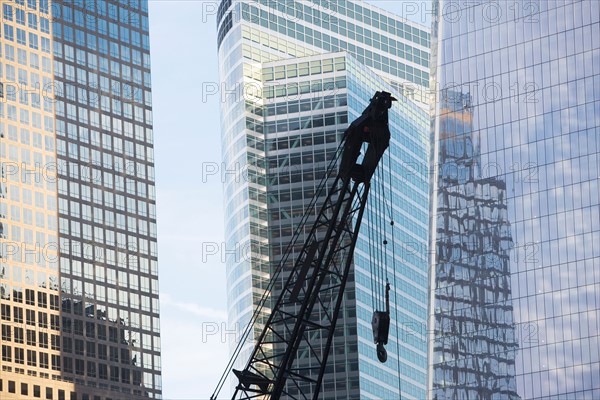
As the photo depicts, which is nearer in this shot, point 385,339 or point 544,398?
point 385,339

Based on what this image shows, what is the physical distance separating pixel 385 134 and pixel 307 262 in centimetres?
934

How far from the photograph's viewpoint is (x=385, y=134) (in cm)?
10244

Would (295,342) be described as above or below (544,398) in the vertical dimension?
below

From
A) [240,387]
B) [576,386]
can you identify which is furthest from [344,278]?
[576,386]

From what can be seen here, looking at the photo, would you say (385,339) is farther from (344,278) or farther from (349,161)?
(349,161)

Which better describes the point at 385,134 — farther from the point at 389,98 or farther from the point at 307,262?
the point at 307,262

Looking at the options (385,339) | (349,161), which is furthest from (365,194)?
(385,339)

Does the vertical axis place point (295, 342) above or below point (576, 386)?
below

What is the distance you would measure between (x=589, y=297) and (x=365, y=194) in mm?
101872

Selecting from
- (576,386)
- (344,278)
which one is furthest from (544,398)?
(344,278)

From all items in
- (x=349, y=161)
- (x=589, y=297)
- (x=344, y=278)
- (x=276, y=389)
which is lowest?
(x=276, y=389)

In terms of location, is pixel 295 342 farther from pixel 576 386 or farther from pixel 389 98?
pixel 576 386

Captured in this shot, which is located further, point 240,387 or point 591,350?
point 591,350

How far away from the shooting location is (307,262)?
100875 mm
